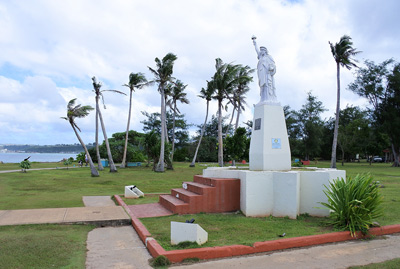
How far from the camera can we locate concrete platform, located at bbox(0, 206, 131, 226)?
22.3ft

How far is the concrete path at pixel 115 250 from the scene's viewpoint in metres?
4.64

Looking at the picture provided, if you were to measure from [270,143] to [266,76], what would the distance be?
2.27 metres

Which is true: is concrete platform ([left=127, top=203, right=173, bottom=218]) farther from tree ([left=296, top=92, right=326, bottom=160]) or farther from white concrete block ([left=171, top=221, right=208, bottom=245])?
tree ([left=296, top=92, right=326, bottom=160])

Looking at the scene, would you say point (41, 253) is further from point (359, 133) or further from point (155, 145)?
point (359, 133)

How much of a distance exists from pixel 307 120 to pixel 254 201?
42.7 metres

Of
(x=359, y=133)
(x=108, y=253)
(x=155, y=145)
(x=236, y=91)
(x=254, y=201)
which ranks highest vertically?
(x=236, y=91)

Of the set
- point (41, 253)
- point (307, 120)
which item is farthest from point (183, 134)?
point (41, 253)

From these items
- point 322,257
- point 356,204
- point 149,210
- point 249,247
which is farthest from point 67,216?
point 356,204

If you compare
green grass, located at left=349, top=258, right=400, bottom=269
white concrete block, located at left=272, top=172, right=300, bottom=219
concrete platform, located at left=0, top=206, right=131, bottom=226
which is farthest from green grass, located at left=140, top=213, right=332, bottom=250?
green grass, located at left=349, top=258, right=400, bottom=269

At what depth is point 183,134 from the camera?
5228 cm

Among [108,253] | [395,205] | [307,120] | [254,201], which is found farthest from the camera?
[307,120]

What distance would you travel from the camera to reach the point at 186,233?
520cm

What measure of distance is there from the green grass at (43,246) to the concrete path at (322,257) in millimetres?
1861

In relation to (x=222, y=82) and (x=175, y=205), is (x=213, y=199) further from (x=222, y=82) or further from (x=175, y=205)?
(x=222, y=82)
